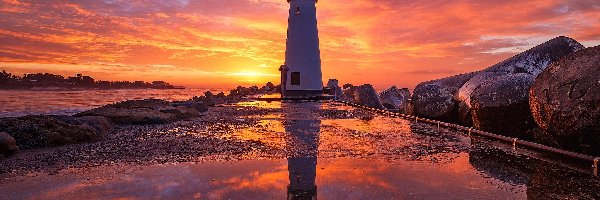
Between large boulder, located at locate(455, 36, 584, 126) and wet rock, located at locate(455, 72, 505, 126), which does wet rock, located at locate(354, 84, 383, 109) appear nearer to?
large boulder, located at locate(455, 36, 584, 126)

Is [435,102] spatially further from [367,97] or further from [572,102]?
[367,97]

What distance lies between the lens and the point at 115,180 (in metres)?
4.20

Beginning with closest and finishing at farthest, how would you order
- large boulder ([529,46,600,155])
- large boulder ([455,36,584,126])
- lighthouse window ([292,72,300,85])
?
large boulder ([529,46,600,155]) → large boulder ([455,36,584,126]) → lighthouse window ([292,72,300,85])

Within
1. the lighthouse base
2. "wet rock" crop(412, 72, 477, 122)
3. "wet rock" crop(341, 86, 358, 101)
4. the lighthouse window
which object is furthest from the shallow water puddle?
"wet rock" crop(341, 86, 358, 101)

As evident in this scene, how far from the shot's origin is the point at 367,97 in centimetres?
2016

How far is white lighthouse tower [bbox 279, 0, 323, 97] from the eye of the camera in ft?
79.2

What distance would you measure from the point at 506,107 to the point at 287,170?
17.7 feet

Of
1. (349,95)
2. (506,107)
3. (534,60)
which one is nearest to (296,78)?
(349,95)

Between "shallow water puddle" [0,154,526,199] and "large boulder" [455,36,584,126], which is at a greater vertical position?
"large boulder" [455,36,584,126]

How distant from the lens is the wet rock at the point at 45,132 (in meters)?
6.67

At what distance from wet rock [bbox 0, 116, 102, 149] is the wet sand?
415 mm

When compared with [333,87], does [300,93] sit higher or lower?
lower

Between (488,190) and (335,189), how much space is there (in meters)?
1.57

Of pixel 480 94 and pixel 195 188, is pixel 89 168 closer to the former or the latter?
pixel 195 188
